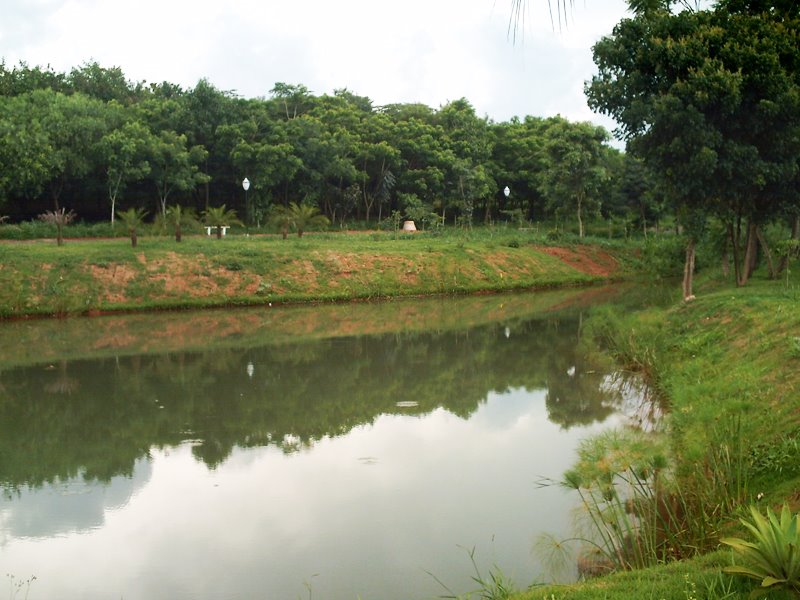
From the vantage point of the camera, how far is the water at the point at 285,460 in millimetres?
7480

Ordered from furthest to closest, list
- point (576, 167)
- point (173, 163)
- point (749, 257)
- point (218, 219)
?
1. point (576, 167)
2. point (173, 163)
3. point (218, 219)
4. point (749, 257)

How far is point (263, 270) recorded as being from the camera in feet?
98.8

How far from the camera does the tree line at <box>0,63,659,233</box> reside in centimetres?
3675

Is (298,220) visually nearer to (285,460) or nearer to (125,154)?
(125,154)

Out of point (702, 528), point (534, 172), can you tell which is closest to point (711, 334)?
point (702, 528)

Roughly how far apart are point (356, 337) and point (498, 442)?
1059 centimetres

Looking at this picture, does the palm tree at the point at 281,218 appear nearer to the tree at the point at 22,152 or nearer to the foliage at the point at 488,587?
the tree at the point at 22,152

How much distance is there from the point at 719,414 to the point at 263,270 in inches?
879

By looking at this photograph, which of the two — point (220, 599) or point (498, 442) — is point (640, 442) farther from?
point (220, 599)

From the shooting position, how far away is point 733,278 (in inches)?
920

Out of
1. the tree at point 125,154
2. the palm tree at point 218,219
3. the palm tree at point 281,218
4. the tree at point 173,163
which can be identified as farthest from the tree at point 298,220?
the tree at point 125,154

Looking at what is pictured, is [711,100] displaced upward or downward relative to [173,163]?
downward

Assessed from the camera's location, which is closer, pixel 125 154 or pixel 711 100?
pixel 711 100

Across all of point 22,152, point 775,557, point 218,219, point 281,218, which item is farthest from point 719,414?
point 22,152
